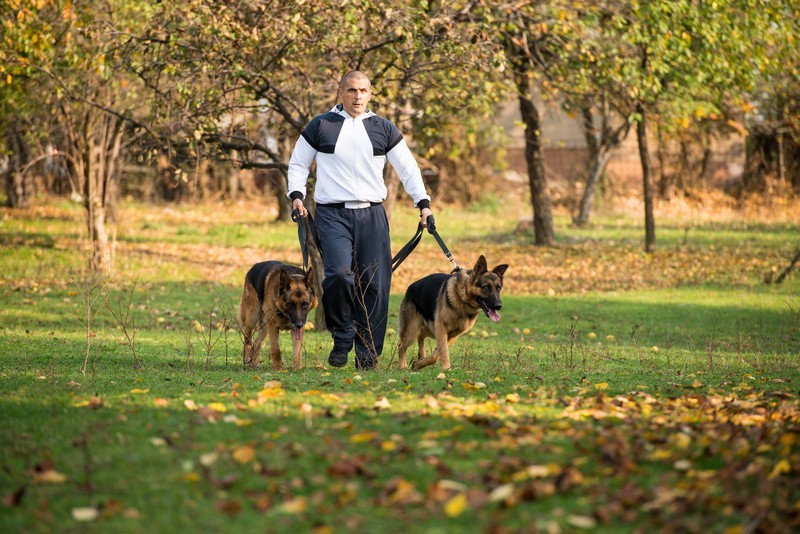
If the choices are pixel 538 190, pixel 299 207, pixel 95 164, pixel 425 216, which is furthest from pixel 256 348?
pixel 538 190

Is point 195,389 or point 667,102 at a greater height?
point 667,102

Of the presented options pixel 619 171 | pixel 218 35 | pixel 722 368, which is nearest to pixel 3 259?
pixel 218 35

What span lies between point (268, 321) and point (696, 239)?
1787cm

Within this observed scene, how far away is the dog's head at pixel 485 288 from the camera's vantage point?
9.17m

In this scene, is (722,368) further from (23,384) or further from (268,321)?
(23,384)

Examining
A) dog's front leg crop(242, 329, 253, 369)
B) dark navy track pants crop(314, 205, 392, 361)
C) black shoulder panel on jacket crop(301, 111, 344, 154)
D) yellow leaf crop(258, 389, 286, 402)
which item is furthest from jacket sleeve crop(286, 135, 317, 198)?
yellow leaf crop(258, 389, 286, 402)

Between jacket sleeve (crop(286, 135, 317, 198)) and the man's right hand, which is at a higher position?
jacket sleeve (crop(286, 135, 317, 198))

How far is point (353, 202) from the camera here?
346 inches

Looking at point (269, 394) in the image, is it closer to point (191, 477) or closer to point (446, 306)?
point (191, 477)

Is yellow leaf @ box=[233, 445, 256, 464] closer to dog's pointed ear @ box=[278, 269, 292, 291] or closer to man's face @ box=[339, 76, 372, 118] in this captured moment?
dog's pointed ear @ box=[278, 269, 292, 291]

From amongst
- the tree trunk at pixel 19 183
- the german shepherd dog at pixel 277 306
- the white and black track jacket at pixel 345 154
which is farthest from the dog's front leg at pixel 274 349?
the tree trunk at pixel 19 183

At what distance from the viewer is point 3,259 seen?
64.5ft

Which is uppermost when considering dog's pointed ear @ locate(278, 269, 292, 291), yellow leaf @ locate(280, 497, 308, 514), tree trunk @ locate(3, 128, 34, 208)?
tree trunk @ locate(3, 128, 34, 208)

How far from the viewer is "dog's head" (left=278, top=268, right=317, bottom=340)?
896 centimetres
